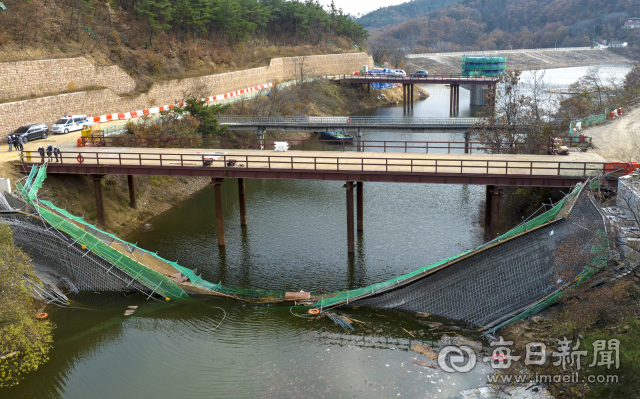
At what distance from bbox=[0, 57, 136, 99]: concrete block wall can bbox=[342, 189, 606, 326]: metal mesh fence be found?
39309mm

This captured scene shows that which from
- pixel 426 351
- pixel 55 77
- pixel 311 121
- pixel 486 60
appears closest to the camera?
pixel 426 351

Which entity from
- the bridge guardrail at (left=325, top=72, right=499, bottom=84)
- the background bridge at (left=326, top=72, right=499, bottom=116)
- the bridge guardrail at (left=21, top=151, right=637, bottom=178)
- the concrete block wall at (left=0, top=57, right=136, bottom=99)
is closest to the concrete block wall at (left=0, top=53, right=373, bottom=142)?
the concrete block wall at (left=0, top=57, right=136, bottom=99)

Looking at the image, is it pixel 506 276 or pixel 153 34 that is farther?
pixel 153 34

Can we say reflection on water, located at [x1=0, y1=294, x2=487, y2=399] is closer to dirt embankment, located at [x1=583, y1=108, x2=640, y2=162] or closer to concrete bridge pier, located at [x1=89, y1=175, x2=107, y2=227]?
concrete bridge pier, located at [x1=89, y1=175, x2=107, y2=227]

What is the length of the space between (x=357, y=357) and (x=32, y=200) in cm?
1969

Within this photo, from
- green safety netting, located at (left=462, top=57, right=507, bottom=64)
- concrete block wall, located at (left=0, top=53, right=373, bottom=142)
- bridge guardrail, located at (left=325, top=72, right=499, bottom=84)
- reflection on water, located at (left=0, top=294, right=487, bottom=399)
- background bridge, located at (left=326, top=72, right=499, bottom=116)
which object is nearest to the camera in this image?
reflection on water, located at (left=0, top=294, right=487, bottom=399)

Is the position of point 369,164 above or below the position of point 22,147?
below

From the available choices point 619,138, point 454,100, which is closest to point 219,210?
point 619,138

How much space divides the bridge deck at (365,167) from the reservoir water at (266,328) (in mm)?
4790

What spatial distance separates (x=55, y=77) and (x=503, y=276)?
4708 centimetres

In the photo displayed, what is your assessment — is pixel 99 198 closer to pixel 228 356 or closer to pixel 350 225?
pixel 350 225

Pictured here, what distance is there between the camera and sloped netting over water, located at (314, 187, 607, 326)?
2459cm

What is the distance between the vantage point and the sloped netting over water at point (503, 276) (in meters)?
24.6

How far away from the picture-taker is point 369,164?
34.3 m
